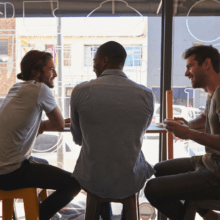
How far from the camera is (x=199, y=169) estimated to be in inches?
52.6

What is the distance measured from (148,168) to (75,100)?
52cm

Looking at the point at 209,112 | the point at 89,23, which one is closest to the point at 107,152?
the point at 209,112

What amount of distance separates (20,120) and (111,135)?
22.8 inches

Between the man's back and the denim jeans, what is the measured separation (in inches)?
11.3

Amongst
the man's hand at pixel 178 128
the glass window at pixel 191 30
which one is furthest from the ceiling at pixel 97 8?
the man's hand at pixel 178 128

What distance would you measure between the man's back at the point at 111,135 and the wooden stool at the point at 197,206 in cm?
32

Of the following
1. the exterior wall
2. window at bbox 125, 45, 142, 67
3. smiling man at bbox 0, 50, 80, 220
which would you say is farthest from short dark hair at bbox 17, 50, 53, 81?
window at bbox 125, 45, 142, 67

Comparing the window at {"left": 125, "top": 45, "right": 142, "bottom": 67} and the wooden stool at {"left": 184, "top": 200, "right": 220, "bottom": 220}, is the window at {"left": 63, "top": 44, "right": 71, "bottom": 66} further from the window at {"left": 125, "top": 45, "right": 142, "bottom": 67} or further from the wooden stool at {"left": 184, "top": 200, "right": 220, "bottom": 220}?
the wooden stool at {"left": 184, "top": 200, "right": 220, "bottom": 220}

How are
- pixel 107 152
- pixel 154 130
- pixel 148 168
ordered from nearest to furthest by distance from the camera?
1. pixel 107 152
2. pixel 148 168
3. pixel 154 130

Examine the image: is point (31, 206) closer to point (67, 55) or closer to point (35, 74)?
point (35, 74)

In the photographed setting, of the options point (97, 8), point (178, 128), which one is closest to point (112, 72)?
point (178, 128)

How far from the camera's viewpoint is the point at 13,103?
4.63 feet

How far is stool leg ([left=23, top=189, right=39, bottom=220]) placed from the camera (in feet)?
4.42

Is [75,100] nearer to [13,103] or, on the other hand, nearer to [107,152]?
[107,152]
